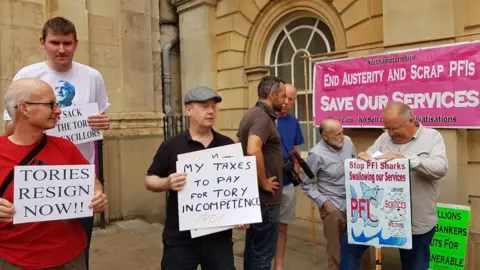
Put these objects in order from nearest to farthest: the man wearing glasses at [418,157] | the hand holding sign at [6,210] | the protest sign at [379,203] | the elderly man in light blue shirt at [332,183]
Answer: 1. the hand holding sign at [6,210]
2. the protest sign at [379,203]
3. the man wearing glasses at [418,157]
4. the elderly man in light blue shirt at [332,183]

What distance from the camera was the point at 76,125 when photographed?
110 inches

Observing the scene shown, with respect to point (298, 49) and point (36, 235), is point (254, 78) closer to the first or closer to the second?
point (298, 49)

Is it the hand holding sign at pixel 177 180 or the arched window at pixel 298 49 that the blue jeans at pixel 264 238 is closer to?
the hand holding sign at pixel 177 180

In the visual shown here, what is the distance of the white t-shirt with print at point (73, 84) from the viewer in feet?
9.06

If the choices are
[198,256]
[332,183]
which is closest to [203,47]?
[332,183]

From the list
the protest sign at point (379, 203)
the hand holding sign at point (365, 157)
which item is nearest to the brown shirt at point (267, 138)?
the protest sign at point (379, 203)

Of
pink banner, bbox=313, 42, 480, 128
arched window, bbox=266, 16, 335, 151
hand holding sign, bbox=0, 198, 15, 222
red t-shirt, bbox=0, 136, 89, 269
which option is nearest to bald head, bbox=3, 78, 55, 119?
red t-shirt, bbox=0, 136, 89, 269

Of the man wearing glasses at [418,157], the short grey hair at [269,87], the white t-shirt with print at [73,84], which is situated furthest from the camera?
the short grey hair at [269,87]

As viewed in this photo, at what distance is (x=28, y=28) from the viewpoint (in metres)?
6.62

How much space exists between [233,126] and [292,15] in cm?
240

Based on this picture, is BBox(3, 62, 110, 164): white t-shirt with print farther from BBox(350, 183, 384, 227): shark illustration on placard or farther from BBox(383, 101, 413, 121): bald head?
BBox(383, 101, 413, 121): bald head

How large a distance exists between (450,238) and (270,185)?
7.25ft

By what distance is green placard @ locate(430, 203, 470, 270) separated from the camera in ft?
13.9

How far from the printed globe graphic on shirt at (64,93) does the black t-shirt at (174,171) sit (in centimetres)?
73
